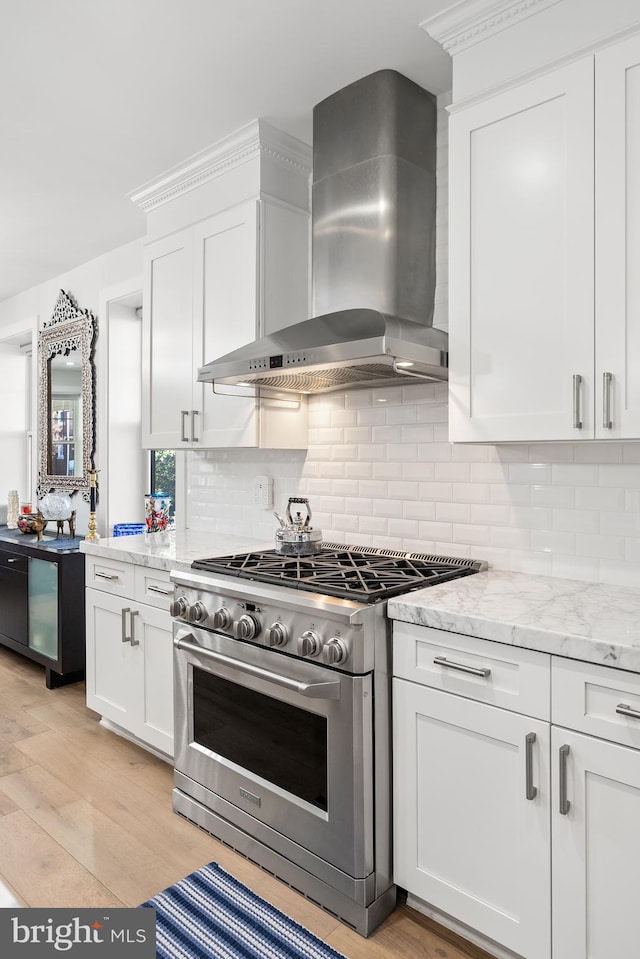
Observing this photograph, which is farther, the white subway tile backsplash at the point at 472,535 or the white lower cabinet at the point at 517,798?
the white subway tile backsplash at the point at 472,535

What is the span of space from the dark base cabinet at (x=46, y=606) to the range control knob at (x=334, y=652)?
2.38 meters

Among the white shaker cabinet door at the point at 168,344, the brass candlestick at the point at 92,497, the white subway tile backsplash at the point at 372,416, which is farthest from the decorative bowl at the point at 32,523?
the white subway tile backsplash at the point at 372,416

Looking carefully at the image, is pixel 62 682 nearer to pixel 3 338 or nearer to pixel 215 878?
pixel 215 878

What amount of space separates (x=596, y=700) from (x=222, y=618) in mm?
1242

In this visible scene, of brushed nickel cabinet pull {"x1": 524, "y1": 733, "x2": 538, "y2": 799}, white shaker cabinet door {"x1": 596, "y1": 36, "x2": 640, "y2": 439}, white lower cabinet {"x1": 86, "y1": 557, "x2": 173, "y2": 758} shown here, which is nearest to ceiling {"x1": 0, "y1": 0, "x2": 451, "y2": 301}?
white shaker cabinet door {"x1": 596, "y1": 36, "x2": 640, "y2": 439}

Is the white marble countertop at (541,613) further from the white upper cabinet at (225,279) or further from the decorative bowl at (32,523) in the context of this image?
the decorative bowl at (32,523)

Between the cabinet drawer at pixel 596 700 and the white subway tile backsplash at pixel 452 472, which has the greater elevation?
the white subway tile backsplash at pixel 452 472

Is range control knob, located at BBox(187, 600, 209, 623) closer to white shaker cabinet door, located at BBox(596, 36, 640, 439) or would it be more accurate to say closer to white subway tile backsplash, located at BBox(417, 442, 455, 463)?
white subway tile backsplash, located at BBox(417, 442, 455, 463)

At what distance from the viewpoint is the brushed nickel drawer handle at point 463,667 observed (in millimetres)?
1630

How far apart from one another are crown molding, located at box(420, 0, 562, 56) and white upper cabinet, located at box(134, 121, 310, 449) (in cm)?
90

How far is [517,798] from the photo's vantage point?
1579mm

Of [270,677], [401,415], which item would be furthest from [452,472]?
[270,677]

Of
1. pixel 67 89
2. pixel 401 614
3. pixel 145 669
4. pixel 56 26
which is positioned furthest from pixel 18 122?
pixel 401 614

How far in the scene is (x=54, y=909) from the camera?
74.0 inches
